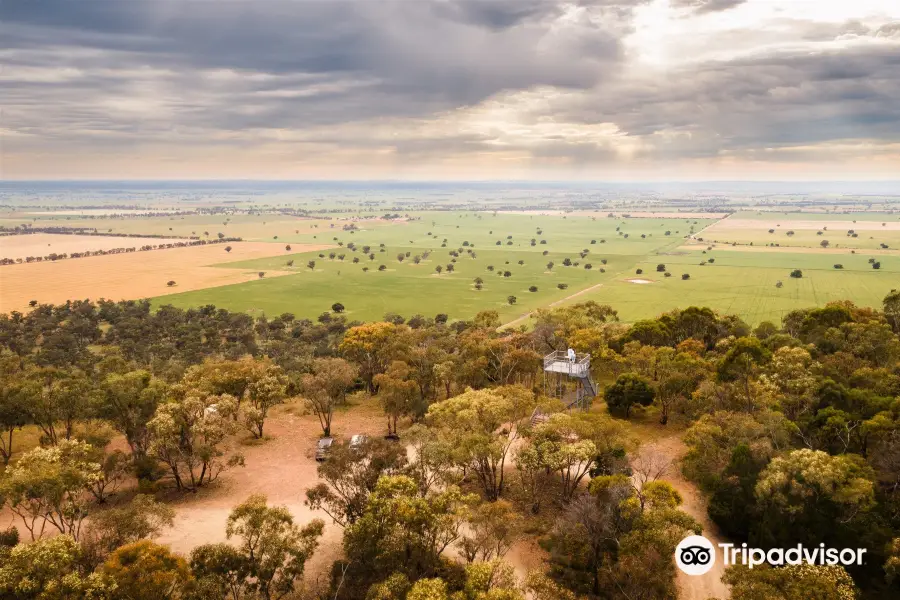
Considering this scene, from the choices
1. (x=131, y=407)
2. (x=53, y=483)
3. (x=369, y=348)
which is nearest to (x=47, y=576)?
(x=53, y=483)

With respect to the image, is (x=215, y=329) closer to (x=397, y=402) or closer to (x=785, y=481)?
(x=397, y=402)

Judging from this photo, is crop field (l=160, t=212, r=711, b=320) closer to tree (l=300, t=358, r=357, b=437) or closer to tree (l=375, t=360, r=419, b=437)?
tree (l=375, t=360, r=419, b=437)

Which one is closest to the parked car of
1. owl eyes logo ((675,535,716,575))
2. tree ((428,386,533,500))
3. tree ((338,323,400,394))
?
tree ((428,386,533,500))

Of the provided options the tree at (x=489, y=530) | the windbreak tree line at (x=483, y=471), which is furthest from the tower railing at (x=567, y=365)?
the tree at (x=489, y=530)

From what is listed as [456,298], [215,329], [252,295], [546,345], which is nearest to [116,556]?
[546,345]

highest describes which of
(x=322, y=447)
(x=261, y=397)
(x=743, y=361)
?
(x=743, y=361)

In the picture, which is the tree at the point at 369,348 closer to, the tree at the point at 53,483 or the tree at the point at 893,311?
the tree at the point at 53,483

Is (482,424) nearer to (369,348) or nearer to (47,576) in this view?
(47,576)
